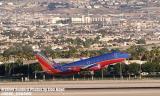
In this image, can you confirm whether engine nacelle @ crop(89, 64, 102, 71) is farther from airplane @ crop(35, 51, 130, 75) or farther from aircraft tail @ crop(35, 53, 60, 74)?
aircraft tail @ crop(35, 53, 60, 74)

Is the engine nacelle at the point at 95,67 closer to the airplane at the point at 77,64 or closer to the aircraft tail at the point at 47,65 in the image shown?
the airplane at the point at 77,64

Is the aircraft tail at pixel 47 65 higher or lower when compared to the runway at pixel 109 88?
lower

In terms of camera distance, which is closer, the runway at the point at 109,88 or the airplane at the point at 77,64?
the runway at the point at 109,88

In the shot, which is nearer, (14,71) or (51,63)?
(51,63)

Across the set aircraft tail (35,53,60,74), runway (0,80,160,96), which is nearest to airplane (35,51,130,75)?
aircraft tail (35,53,60,74)

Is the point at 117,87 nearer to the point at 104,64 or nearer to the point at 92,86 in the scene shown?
the point at 92,86

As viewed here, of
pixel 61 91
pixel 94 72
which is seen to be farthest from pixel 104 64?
pixel 61 91

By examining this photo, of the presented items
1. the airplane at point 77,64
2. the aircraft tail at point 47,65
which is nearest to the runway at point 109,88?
the aircraft tail at point 47,65

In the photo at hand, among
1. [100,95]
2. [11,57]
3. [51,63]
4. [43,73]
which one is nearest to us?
[100,95]
